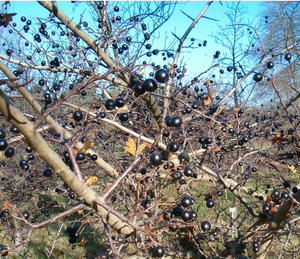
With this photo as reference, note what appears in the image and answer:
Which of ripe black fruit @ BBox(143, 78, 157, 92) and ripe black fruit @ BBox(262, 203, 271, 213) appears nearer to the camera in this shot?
ripe black fruit @ BBox(143, 78, 157, 92)

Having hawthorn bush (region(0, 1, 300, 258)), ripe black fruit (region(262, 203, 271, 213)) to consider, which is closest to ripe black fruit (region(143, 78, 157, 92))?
hawthorn bush (region(0, 1, 300, 258))

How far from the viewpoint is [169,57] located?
582 cm

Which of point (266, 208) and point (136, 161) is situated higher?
point (266, 208)

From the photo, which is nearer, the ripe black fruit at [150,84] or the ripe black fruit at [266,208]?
the ripe black fruit at [150,84]

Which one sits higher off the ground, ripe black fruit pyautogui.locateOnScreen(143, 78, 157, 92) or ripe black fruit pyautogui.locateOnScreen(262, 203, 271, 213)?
ripe black fruit pyautogui.locateOnScreen(262, 203, 271, 213)

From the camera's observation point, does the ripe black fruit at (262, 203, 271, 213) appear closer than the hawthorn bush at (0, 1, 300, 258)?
No

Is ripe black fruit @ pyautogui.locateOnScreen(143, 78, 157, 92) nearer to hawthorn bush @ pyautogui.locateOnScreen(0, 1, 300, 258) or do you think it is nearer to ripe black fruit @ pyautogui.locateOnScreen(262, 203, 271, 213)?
hawthorn bush @ pyautogui.locateOnScreen(0, 1, 300, 258)

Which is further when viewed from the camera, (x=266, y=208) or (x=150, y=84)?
(x=266, y=208)

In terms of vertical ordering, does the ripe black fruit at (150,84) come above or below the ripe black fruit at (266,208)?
below

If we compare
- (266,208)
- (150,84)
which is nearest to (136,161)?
(150,84)

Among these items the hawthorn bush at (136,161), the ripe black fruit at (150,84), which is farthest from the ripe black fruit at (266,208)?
the ripe black fruit at (150,84)

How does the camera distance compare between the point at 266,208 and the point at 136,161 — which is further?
the point at 266,208

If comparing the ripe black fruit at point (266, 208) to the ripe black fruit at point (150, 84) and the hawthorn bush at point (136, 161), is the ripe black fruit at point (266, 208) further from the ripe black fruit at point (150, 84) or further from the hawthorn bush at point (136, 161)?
the ripe black fruit at point (150, 84)

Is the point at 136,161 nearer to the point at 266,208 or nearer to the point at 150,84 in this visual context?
the point at 150,84
